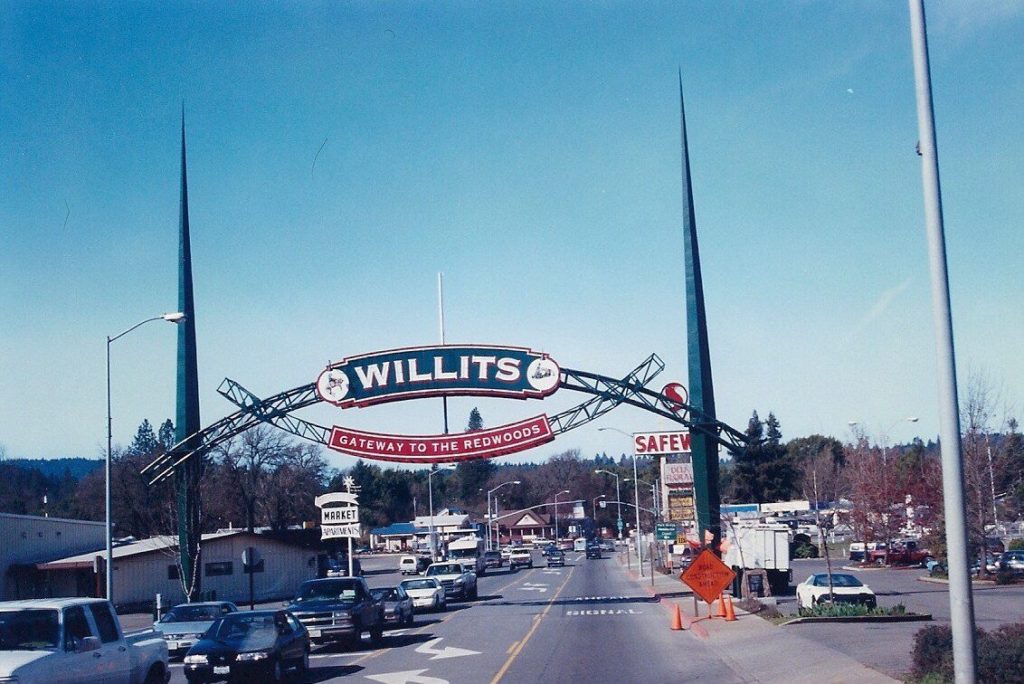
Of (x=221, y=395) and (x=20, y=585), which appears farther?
(x=20, y=585)

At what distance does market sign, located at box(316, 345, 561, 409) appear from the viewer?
33969mm

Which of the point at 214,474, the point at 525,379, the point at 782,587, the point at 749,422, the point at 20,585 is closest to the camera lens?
the point at 525,379

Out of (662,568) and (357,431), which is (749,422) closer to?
(662,568)

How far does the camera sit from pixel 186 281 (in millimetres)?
35938

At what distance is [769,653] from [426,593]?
71.6 ft

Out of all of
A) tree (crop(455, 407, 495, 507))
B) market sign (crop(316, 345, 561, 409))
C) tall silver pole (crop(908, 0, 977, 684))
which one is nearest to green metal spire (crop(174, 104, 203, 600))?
market sign (crop(316, 345, 561, 409))

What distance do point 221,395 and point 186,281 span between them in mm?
4234

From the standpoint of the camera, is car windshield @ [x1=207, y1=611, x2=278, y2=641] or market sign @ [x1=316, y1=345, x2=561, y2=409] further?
market sign @ [x1=316, y1=345, x2=561, y2=409]

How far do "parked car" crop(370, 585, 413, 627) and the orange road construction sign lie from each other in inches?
425

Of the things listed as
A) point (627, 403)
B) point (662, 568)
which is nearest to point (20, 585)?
point (627, 403)

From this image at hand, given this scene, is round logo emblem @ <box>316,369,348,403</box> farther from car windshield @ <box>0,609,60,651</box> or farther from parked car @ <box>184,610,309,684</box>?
car windshield @ <box>0,609,60,651</box>

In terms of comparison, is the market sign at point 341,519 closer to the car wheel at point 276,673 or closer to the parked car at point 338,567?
the car wheel at point 276,673

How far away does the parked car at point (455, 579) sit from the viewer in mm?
46812

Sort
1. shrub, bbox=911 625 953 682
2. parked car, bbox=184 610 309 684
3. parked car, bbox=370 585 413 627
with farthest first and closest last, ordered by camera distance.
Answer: parked car, bbox=370 585 413 627
parked car, bbox=184 610 309 684
shrub, bbox=911 625 953 682
